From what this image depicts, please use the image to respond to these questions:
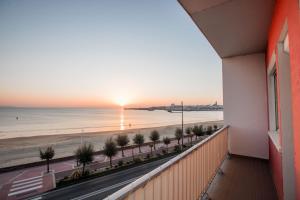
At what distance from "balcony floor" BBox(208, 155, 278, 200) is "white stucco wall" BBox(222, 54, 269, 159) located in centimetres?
45

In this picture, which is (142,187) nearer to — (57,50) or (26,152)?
(57,50)

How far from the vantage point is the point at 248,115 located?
13.0ft

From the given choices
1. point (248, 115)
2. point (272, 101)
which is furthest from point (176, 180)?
point (248, 115)

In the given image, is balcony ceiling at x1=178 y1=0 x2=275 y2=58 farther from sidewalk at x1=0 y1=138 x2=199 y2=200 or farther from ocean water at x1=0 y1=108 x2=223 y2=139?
ocean water at x1=0 y1=108 x2=223 y2=139

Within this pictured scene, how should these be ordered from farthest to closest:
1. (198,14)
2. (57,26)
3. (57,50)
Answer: (57,50) → (57,26) → (198,14)

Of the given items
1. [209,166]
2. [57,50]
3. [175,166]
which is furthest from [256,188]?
[57,50]

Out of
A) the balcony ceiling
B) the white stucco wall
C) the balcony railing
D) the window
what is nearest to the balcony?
the balcony railing

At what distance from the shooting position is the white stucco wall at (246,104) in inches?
149

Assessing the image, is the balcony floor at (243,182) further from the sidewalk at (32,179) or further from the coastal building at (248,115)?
A: the sidewalk at (32,179)

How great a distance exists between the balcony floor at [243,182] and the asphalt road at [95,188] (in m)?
6.75

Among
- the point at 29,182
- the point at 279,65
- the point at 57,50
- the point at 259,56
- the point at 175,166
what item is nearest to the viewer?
the point at 175,166

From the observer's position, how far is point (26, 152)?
19.0 metres

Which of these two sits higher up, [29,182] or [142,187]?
[142,187]

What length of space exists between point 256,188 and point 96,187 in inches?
348
